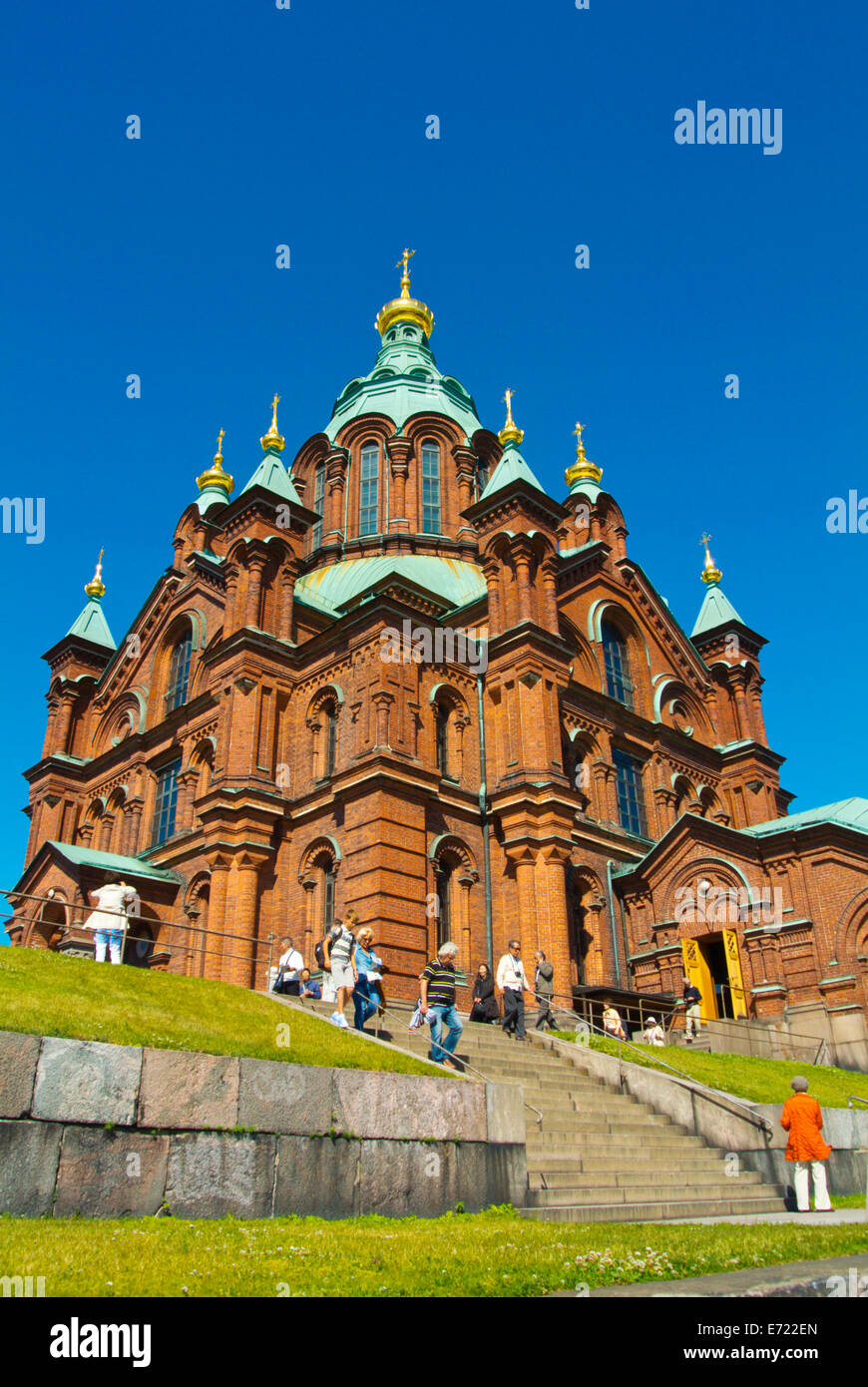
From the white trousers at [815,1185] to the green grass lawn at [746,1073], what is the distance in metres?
4.57

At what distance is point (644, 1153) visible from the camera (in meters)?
14.0

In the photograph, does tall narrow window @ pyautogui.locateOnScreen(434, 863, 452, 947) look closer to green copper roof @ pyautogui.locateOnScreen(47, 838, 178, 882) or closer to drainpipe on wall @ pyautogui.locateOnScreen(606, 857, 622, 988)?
drainpipe on wall @ pyautogui.locateOnScreen(606, 857, 622, 988)

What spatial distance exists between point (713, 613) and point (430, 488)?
1180cm

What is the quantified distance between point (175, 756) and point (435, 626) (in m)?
9.61

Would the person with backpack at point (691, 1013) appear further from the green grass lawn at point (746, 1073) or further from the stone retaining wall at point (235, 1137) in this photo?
the stone retaining wall at point (235, 1137)

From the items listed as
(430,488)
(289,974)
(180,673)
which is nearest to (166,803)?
(180,673)

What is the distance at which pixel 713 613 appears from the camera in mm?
38625

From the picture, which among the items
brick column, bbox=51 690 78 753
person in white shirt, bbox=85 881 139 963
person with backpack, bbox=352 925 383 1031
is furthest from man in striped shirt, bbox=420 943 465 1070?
brick column, bbox=51 690 78 753

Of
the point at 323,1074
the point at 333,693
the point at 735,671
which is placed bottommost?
the point at 323,1074

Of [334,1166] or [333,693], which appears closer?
[334,1166]

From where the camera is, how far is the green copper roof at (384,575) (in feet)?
108

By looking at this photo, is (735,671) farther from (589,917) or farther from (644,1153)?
(644,1153)

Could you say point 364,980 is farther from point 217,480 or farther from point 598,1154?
point 217,480
